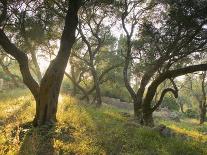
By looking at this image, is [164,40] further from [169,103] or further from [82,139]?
[169,103]

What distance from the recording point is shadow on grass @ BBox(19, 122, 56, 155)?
10645 millimetres

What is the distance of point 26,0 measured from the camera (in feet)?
68.0

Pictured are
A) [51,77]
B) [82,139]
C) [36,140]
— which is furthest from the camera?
[51,77]

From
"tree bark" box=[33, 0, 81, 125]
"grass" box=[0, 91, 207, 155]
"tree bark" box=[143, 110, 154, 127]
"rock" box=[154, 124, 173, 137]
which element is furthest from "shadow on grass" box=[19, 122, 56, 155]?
"tree bark" box=[143, 110, 154, 127]

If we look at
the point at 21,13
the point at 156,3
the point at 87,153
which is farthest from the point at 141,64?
the point at 87,153

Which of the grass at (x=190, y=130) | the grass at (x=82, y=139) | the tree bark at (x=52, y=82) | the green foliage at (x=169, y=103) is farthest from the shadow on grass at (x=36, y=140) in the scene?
the green foliage at (x=169, y=103)

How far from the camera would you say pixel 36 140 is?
11.9 metres

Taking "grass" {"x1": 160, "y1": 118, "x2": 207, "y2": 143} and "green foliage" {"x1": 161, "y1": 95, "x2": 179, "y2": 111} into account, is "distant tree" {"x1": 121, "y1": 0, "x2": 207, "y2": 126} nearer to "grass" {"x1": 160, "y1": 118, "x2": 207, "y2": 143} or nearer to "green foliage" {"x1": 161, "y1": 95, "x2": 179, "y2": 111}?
"grass" {"x1": 160, "y1": 118, "x2": 207, "y2": 143}

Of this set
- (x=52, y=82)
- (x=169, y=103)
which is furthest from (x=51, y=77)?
(x=169, y=103)

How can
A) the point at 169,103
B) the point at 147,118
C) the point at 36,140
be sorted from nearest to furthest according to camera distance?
1. the point at 36,140
2. the point at 147,118
3. the point at 169,103

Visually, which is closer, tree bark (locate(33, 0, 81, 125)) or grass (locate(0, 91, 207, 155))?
grass (locate(0, 91, 207, 155))

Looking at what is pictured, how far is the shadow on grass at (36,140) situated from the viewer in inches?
419

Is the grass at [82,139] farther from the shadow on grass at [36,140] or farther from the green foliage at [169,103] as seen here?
the green foliage at [169,103]

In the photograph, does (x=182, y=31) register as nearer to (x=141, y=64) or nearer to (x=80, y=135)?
(x=141, y=64)
